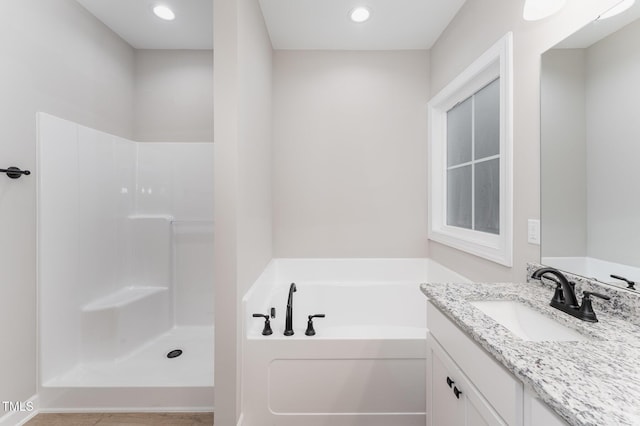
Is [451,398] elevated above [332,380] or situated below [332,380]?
above

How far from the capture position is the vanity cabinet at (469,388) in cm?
66

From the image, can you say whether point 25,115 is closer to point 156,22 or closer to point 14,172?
point 14,172

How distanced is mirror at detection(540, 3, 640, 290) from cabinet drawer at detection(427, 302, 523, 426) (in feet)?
1.84

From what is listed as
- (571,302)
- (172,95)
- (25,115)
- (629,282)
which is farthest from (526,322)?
(172,95)

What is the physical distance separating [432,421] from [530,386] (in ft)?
2.52

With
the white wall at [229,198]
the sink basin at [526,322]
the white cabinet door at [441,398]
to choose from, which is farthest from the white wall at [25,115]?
the sink basin at [526,322]

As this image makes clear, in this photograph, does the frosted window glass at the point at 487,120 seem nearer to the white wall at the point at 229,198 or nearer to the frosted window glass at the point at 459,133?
the frosted window glass at the point at 459,133

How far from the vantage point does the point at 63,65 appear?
1.87 metres

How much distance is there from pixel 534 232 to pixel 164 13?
9.24 ft

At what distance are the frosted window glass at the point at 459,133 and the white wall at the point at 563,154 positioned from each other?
2.76ft

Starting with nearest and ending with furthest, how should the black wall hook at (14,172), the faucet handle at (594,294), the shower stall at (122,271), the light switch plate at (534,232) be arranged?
the faucet handle at (594,294), the light switch plate at (534,232), the black wall hook at (14,172), the shower stall at (122,271)

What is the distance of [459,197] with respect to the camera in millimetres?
2219

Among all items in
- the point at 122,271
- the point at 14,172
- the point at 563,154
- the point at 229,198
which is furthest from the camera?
the point at 122,271

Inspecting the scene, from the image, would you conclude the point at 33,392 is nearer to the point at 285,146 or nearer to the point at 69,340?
the point at 69,340
